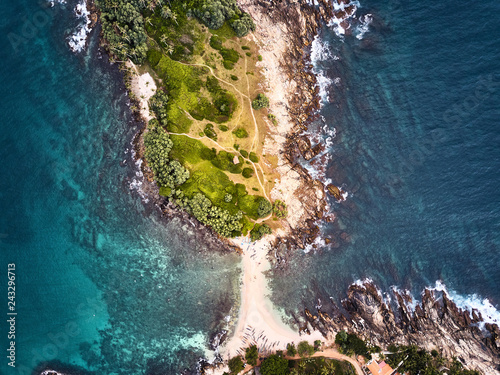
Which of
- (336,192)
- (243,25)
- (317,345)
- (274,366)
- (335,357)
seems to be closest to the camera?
(274,366)

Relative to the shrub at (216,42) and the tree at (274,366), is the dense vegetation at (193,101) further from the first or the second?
the tree at (274,366)

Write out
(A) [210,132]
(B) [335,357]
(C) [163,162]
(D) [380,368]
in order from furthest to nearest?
(A) [210,132], (B) [335,357], (D) [380,368], (C) [163,162]

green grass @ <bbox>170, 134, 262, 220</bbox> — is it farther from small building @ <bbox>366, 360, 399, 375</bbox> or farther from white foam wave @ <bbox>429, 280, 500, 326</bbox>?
white foam wave @ <bbox>429, 280, 500, 326</bbox>

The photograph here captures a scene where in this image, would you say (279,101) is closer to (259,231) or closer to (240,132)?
(240,132)

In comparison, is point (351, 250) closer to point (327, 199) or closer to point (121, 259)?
point (327, 199)

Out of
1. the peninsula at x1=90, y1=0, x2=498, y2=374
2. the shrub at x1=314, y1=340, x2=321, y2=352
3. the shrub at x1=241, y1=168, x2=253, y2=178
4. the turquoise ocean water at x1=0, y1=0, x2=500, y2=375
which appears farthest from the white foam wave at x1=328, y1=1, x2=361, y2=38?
the shrub at x1=314, y1=340, x2=321, y2=352

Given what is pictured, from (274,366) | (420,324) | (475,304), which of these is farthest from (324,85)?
(274,366)
